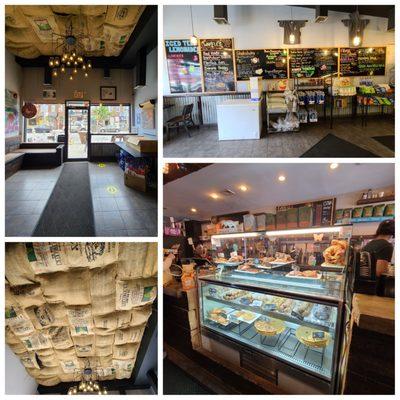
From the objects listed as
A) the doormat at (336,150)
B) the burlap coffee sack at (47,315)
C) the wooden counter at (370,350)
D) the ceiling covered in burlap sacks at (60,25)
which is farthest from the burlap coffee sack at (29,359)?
the doormat at (336,150)

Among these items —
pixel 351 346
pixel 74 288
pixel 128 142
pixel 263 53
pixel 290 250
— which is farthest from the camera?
pixel 263 53

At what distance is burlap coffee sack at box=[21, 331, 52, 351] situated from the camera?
2576mm

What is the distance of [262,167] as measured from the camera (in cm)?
171

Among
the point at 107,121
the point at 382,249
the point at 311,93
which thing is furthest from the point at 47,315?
the point at 311,93

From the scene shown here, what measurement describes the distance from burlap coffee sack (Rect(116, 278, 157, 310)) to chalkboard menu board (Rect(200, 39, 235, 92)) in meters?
2.84

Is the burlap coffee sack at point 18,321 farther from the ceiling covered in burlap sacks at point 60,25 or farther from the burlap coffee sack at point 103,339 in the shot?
the ceiling covered in burlap sacks at point 60,25

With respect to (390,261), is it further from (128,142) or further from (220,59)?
(220,59)

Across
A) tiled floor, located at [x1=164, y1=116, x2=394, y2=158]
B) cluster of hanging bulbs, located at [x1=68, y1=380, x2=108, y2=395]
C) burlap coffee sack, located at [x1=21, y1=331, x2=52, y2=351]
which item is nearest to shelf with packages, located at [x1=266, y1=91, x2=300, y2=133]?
tiled floor, located at [x1=164, y1=116, x2=394, y2=158]

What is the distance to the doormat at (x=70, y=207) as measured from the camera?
2105mm

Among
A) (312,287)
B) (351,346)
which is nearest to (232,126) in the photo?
(312,287)

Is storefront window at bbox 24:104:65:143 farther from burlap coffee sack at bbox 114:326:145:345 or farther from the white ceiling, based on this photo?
burlap coffee sack at bbox 114:326:145:345

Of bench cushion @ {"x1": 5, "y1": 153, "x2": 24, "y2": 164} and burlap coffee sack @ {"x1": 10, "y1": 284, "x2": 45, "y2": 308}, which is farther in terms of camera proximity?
burlap coffee sack @ {"x1": 10, "y1": 284, "x2": 45, "y2": 308}

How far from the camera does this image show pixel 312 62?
430 centimetres

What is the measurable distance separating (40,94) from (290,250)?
1948mm
